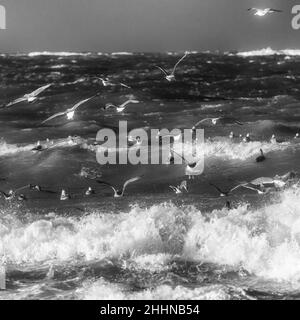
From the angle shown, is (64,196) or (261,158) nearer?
(64,196)

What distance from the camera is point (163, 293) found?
14227mm

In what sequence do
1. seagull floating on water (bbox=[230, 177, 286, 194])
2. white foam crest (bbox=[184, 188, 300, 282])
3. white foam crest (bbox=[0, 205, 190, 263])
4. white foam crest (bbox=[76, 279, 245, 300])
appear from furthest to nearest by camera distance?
seagull floating on water (bbox=[230, 177, 286, 194]) → white foam crest (bbox=[0, 205, 190, 263]) → white foam crest (bbox=[184, 188, 300, 282]) → white foam crest (bbox=[76, 279, 245, 300])

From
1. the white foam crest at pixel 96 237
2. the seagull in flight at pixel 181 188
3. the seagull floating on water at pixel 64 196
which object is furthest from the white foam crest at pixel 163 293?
the seagull in flight at pixel 181 188

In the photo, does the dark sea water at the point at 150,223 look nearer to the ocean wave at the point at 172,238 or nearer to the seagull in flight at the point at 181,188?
the ocean wave at the point at 172,238

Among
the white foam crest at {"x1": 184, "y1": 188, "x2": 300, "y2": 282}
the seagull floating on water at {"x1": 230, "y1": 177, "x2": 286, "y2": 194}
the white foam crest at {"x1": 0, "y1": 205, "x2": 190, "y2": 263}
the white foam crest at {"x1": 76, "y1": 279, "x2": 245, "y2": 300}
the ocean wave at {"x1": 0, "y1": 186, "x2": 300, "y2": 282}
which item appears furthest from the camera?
the seagull floating on water at {"x1": 230, "y1": 177, "x2": 286, "y2": 194}

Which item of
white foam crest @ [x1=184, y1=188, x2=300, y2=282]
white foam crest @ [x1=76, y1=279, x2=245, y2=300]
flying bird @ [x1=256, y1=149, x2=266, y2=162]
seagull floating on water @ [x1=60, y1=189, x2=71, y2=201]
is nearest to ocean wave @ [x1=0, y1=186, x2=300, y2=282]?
white foam crest @ [x1=184, y1=188, x2=300, y2=282]

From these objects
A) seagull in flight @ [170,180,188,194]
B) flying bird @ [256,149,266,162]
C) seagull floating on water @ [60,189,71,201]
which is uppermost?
flying bird @ [256,149,266,162]

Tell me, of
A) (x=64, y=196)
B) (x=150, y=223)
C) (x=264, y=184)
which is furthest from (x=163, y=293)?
(x=64, y=196)

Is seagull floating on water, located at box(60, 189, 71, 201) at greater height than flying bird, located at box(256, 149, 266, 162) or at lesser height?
lesser

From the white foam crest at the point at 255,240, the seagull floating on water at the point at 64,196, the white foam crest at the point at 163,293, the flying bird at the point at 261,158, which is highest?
the flying bird at the point at 261,158

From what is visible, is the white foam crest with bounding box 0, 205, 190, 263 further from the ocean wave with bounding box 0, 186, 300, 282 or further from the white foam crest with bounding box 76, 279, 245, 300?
the white foam crest with bounding box 76, 279, 245, 300

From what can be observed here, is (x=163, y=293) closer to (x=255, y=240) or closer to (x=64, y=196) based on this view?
(x=255, y=240)

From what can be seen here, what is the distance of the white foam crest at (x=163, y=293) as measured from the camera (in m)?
14.0

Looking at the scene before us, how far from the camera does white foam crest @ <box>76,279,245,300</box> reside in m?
14.0
